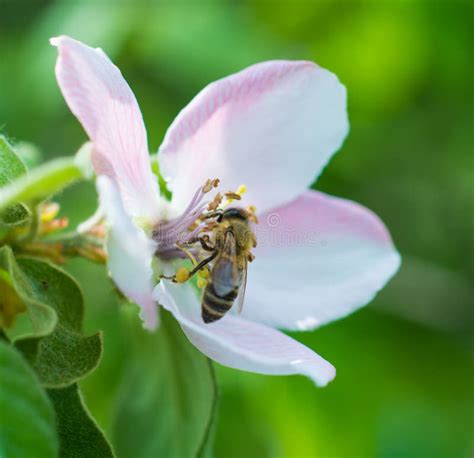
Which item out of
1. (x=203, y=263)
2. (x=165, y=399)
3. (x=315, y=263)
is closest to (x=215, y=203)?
(x=203, y=263)

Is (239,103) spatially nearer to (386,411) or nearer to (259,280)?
(259,280)

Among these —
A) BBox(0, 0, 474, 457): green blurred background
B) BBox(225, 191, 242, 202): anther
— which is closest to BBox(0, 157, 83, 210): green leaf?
BBox(225, 191, 242, 202): anther

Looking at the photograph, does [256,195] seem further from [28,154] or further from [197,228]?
[28,154]

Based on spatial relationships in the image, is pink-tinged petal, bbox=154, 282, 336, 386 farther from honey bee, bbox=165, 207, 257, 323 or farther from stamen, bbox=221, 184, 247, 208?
stamen, bbox=221, 184, 247, 208

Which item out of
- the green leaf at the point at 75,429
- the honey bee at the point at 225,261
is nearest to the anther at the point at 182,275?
the honey bee at the point at 225,261

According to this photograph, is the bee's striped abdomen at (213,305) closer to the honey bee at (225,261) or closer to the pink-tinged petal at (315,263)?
the honey bee at (225,261)

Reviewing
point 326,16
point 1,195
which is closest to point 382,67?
point 326,16
